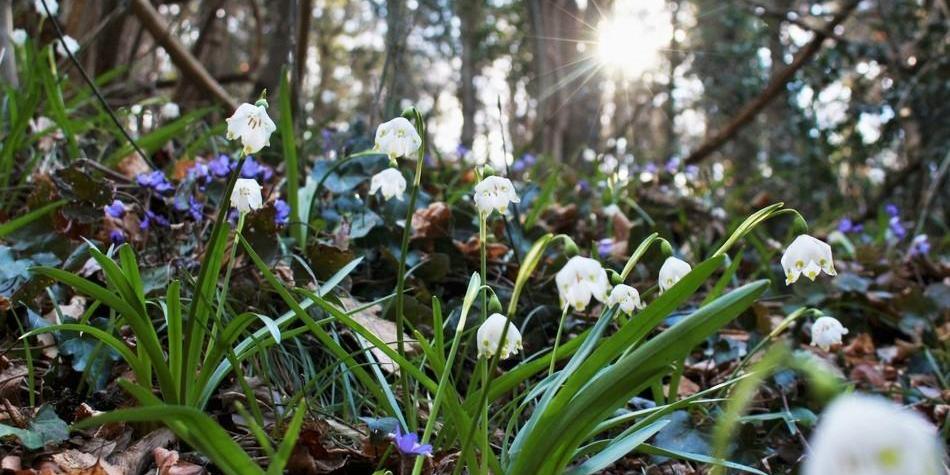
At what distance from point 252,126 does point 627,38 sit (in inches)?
166

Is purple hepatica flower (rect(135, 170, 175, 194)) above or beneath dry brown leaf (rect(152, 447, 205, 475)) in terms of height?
above

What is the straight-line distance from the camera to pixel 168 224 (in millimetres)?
2014

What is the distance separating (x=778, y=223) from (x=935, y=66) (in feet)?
6.95

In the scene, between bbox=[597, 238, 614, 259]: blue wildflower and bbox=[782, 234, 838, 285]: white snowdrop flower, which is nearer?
bbox=[782, 234, 838, 285]: white snowdrop flower

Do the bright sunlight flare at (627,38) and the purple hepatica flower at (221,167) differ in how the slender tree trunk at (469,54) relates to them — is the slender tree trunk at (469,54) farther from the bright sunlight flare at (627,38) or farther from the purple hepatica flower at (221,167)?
the purple hepatica flower at (221,167)

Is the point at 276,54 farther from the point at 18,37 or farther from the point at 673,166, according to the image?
the point at 673,166

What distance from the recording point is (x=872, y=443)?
47 centimetres

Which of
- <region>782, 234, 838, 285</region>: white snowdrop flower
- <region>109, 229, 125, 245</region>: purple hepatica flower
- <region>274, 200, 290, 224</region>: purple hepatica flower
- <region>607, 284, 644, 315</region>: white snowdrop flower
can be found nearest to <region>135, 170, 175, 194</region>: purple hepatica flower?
<region>109, 229, 125, 245</region>: purple hepatica flower

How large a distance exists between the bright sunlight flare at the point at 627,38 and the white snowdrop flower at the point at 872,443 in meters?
4.11

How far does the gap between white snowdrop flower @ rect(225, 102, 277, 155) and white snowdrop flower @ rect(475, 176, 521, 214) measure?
0.35 meters

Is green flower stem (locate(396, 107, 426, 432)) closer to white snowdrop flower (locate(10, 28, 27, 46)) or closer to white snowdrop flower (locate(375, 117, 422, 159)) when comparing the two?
white snowdrop flower (locate(375, 117, 422, 159))

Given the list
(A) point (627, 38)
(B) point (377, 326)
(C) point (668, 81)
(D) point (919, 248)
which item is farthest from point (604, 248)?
(C) point (668, 81)

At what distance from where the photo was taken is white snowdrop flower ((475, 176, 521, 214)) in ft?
4.06

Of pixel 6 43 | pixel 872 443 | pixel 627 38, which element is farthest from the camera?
pixel 627 38
